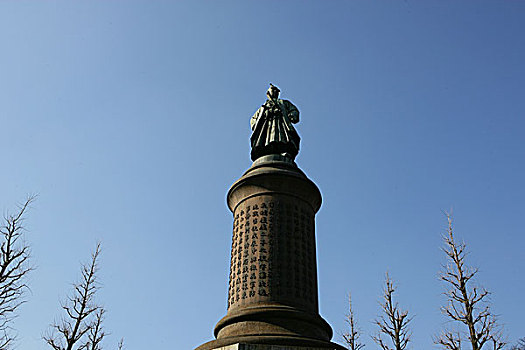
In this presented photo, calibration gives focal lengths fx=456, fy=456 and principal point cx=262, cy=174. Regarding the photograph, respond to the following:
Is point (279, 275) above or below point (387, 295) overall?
below

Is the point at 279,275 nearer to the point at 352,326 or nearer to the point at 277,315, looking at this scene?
the point at 277,315

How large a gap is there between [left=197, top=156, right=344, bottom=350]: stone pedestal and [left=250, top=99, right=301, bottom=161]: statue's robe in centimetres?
44

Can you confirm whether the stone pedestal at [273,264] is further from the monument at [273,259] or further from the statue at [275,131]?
the statue at [275,131]

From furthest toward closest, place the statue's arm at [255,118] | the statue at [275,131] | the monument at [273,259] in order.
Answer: the statue's arm at [255,118] < the statue at [275,131] < the monument at [273,259]

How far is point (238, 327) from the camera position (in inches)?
346

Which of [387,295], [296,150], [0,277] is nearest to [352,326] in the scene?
[387,295]

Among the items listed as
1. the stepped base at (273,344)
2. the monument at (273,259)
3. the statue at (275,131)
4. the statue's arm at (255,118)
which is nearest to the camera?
the stepped base at (273,344)

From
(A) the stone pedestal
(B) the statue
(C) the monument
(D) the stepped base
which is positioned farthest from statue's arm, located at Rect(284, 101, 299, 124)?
(D) the stepped base

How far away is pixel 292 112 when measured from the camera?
12328mm

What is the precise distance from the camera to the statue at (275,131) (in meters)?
11.5

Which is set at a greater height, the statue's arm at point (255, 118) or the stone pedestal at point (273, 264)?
the statue's arm at point (255, 118)

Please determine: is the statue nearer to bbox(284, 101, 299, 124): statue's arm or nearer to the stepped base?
bbox(284, 101, 299, 124): statue's arm

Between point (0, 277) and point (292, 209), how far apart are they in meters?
7.70

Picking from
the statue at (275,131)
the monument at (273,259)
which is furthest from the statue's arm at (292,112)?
the monument at (273,259)
